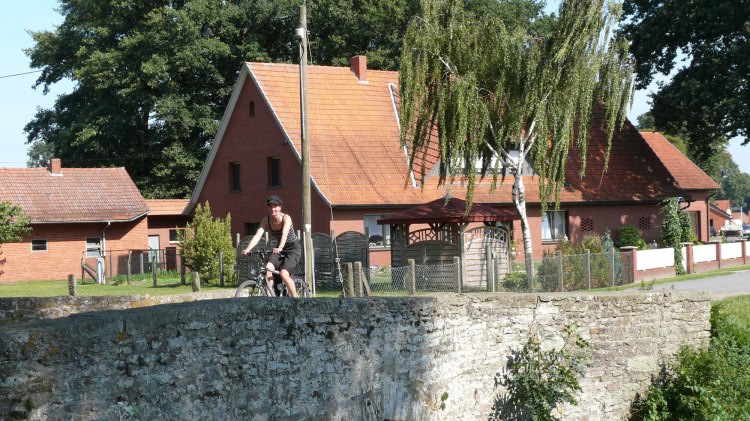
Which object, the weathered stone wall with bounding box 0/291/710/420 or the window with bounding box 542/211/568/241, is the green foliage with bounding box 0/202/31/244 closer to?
the window with bounding box 542/211/568/241

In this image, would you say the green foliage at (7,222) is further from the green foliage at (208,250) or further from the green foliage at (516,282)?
the green foliage at (516,282)

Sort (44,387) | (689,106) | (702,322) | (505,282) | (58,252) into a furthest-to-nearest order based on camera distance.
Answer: (58,252) → (689,106) → (505,282) → (702,322) → (44,387)

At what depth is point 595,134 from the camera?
1578 inches

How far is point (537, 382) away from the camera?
10.4m

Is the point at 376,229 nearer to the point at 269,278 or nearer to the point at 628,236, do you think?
the point at 628,236

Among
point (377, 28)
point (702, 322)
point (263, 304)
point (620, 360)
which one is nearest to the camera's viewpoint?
point (263, 304)

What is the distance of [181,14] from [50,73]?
1436 cm

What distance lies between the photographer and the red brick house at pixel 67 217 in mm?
45594

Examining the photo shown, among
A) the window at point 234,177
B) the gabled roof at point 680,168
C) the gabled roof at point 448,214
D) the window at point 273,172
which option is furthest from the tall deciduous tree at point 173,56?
the gabled roof at point 448,214

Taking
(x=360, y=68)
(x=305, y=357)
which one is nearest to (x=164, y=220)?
(x=360, y=68)

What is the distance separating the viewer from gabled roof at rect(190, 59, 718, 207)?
3488 cm

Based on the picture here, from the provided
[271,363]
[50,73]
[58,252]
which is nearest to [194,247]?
[58,252]

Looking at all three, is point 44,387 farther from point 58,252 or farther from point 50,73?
point 50,73

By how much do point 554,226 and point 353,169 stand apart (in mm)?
9156
